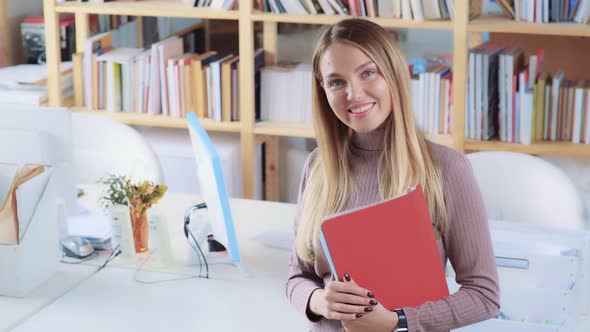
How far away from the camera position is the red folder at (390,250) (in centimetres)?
158

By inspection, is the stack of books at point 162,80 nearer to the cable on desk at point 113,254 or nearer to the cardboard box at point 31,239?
the cable on desk at point 113,254

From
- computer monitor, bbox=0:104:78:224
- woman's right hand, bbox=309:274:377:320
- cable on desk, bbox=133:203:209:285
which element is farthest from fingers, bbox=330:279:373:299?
computer monitor, bbox=0:104:78:224

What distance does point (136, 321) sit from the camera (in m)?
2.07

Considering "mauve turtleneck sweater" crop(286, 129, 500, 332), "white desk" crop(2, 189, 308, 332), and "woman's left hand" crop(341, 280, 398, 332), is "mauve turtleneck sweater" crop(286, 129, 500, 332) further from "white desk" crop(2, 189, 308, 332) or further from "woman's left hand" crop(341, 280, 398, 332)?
"white desk" crop(2, 189, 308, 332)

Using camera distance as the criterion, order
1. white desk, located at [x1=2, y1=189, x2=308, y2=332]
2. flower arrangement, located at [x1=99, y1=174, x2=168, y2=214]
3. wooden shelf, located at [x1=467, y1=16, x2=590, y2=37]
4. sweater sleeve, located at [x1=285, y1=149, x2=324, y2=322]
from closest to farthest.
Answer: sweater sleeve, located at [x1=285, y1=149, x2=324, y2=322], white desk, located at [x1=2, y1=189, x2=308, y2=332], flower arrangement, located at [x1=99, y1=174, x2=168, y2=214], wooden shelf, located at [x1=467, y1=16, x2=590, y2=37]

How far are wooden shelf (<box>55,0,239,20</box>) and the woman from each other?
1.89 meters

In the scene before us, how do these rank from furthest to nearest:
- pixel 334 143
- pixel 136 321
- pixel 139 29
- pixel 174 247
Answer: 1. pixel 139 29
2. pixel 174 247
3. pixel 136 321
4. pixel 334 143

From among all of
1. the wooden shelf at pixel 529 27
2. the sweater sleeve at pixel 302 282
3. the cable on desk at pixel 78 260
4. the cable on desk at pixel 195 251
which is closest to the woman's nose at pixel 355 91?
the sweater sleeve at pixel 302 282

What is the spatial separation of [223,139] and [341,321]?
7.36 feet

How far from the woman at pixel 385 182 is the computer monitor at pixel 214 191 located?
378mm

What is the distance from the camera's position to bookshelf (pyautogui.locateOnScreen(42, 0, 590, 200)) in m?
3.32

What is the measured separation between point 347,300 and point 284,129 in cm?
211

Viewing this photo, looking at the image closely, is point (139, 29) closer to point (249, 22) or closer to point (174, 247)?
A: point (249, 22)

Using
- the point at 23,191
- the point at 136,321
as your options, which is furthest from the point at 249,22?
the point at 136,321
